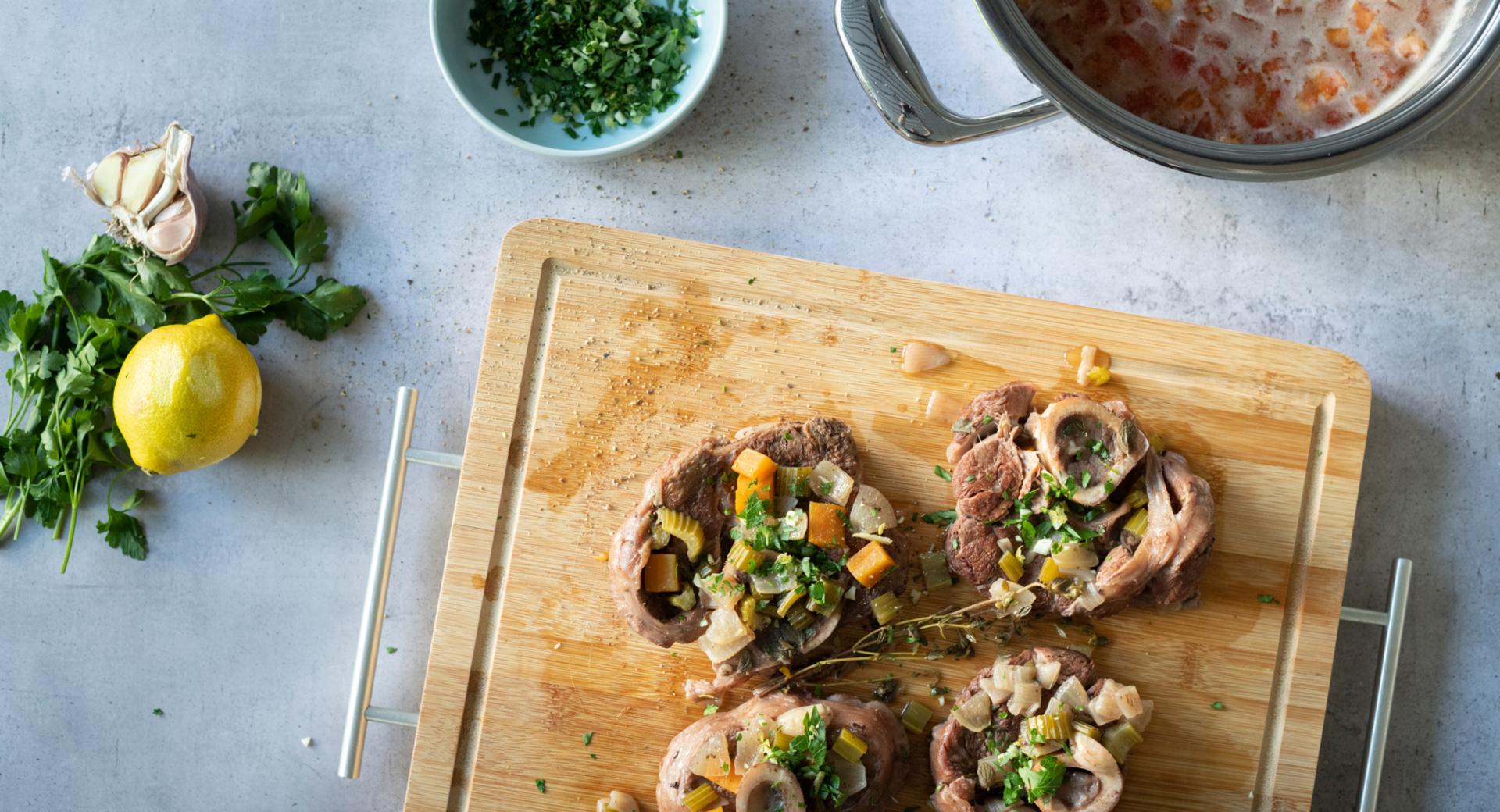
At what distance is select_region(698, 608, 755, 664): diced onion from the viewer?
3.43m

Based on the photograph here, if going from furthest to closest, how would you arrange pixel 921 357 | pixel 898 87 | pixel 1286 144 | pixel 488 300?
pixel 488 300 → pixel 921 357 → pixel 898 87 → pixel 1286 144

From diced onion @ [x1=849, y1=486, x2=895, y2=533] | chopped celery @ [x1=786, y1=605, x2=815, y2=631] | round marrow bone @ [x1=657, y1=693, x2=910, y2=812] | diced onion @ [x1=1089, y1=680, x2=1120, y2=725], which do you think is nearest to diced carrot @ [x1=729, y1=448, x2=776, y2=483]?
diced onion @ [x1=849, y1=486, x2=895, y2=533]

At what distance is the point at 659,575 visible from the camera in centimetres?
346

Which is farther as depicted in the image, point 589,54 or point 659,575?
point 589,54

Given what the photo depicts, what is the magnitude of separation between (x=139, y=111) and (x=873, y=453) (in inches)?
119

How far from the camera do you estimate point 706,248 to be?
12.0ft

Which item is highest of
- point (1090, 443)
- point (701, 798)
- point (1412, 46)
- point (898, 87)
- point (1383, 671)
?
point (1412, 46)

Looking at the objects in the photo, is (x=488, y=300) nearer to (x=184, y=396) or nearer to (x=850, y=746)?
(x=184, y=396)

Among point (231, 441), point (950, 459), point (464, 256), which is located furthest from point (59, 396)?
point (950, 459)

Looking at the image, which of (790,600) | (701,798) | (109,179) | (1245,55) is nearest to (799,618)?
(790,600)

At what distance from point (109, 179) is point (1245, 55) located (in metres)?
3.69

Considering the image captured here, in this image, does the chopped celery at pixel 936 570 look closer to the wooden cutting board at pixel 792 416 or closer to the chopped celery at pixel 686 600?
the wooden cutting board at pixel 792 416

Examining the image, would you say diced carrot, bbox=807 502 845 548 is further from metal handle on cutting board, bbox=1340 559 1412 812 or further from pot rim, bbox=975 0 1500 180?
metal handle on cutting board, bbox=1340 559 1412 812

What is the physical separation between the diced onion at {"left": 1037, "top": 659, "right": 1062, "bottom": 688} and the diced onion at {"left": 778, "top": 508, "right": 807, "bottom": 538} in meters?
0.90
